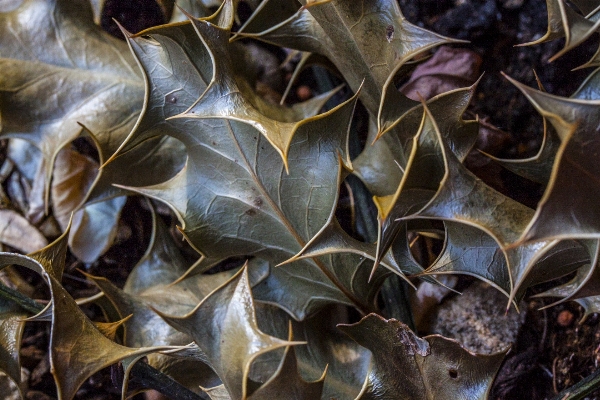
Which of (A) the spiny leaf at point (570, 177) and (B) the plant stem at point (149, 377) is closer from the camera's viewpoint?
(A) the spiny leaf at point (570, 177)

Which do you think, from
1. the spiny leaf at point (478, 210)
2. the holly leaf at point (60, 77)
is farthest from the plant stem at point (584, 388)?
the holly leaf at point (60, 77)

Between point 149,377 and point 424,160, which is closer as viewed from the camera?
point 424,160

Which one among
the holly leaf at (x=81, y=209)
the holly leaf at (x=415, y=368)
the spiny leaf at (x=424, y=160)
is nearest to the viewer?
the spiny leaf at (x=424, y=160)

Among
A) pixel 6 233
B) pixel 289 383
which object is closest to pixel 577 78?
pixel 289 383

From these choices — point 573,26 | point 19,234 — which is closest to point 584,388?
point 573,26

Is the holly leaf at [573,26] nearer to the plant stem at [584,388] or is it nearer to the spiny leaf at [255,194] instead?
the spiny leaf at [255,194]

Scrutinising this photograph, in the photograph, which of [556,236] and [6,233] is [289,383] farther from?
[6,233]

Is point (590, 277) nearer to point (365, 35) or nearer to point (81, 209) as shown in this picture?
point (365, 35)
